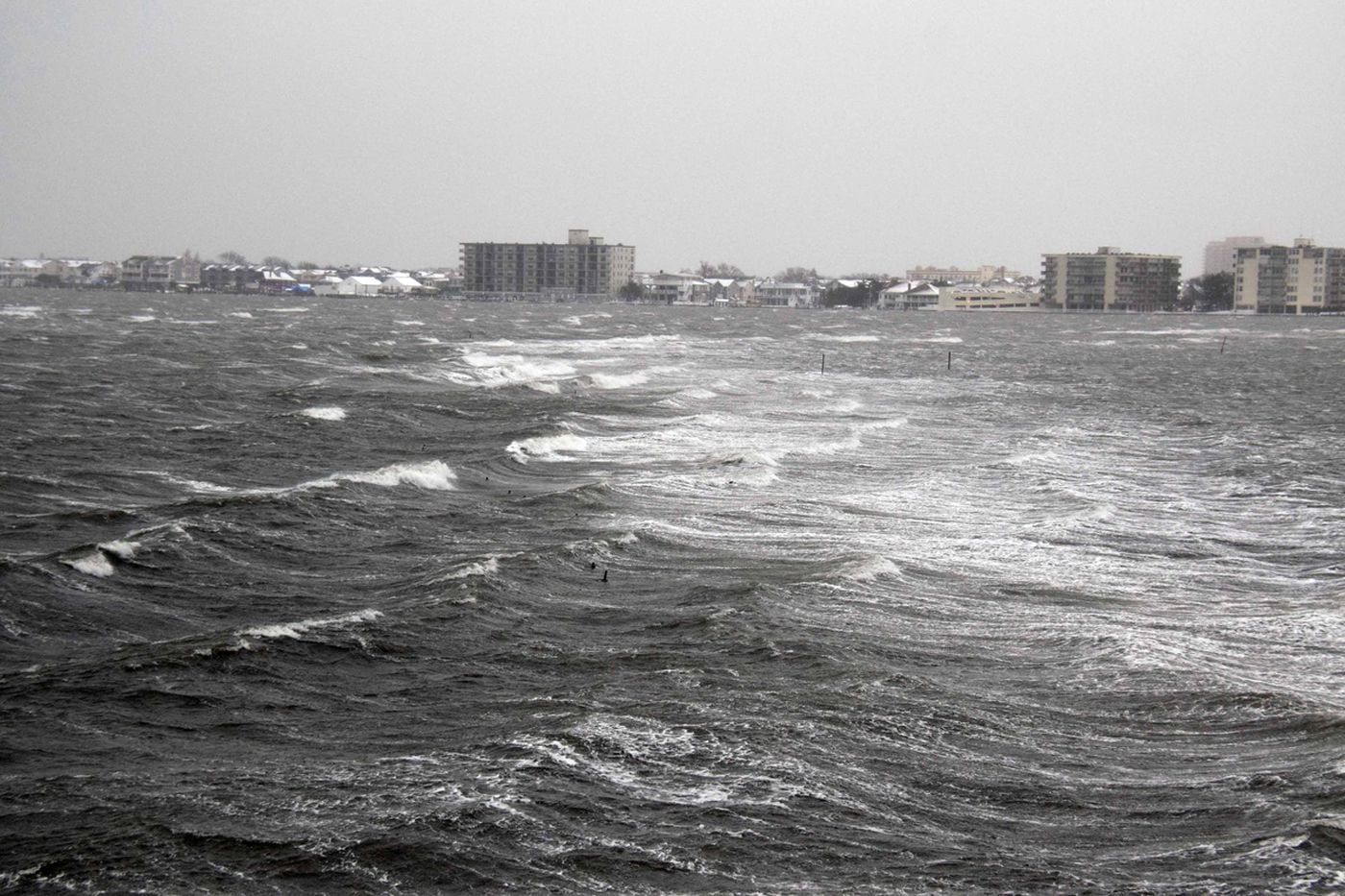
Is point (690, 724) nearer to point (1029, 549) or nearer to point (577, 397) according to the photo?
point (1029, 549)

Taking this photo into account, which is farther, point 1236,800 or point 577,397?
point 577,397

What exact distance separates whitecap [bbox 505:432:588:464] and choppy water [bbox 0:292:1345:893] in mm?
194

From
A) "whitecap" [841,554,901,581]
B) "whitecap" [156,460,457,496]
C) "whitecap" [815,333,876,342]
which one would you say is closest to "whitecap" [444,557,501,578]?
"whitecap" [841,554,901,581]

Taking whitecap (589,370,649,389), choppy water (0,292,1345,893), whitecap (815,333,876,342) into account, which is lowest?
choppy water (0,292,1345,893)

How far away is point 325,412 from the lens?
47.8 meters

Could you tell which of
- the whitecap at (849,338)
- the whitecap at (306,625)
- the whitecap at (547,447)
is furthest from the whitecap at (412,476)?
the whitecap at (849,338)

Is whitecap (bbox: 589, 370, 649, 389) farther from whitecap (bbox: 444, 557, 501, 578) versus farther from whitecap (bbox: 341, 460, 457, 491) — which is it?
whitecap (bbox: 444, 557, 501, 578)

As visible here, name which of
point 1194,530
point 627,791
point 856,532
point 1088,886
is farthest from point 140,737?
point 1194,530

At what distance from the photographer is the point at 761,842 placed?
13.2 metres

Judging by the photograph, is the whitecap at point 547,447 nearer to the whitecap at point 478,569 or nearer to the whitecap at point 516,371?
the whitecap at point 478,569

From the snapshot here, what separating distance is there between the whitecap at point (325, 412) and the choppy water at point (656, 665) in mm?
2881

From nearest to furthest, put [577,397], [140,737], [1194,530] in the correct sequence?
[140,737], [1194,530], [577,397]

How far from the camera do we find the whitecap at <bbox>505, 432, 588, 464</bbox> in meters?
39.7

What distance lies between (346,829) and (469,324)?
137725mm
